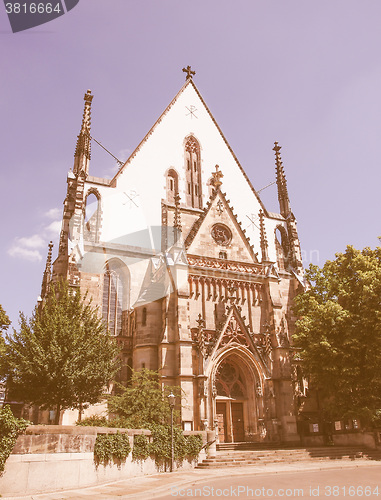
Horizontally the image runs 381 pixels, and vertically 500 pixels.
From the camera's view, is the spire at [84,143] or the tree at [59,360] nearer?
the tree at [59,360]

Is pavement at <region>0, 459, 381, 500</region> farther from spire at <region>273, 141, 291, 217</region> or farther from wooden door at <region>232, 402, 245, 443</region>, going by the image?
spire at <region>273, 141, 291, 217</region>

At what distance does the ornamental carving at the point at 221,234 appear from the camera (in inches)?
1293

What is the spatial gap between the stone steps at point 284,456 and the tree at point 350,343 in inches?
71.4

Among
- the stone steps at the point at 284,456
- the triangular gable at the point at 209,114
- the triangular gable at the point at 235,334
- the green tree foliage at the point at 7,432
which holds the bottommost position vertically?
the stone steps at the point at 284,456

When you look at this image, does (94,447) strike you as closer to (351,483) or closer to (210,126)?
(351,483)

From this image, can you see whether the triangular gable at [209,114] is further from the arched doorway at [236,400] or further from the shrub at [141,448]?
the shrub at [141,448]

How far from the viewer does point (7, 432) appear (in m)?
11.7

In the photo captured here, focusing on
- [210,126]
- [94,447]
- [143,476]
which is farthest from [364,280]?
[210,126]

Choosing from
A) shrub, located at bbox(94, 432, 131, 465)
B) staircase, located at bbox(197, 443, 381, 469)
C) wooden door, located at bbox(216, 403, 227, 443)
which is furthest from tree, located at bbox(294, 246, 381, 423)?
shrub, located at bbox(94, 432, 131, 465)

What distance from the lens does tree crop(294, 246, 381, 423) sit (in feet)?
77.4

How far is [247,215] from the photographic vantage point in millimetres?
38906

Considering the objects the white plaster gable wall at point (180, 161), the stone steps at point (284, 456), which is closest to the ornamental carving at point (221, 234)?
the white plaster gable wall at point (180, 161)

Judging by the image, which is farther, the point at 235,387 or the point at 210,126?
the point at 210,126

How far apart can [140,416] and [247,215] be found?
23.3 metres
